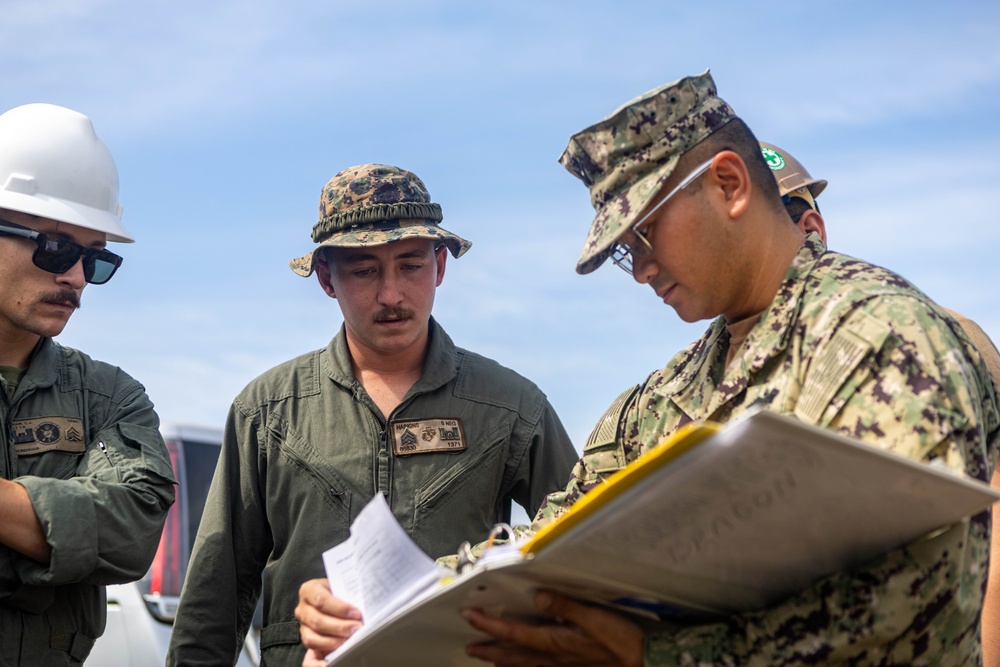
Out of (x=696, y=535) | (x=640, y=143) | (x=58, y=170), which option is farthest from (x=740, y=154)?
(x=58, y=170)

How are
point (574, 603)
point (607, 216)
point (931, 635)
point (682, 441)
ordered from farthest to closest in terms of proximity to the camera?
point (607, 216) → point (574, 603) → point (931, 635) → point (682, 441)

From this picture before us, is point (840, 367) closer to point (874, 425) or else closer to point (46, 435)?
point (874, 425)

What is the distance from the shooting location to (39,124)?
172 inches

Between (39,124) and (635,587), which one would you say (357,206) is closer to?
(39,124)

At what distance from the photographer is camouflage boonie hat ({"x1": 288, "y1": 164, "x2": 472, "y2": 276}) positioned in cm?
434

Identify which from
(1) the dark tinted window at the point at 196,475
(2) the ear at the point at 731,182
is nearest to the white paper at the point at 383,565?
(2) the ear at the point at 731,182

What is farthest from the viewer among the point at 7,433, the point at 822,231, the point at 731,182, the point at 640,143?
the point at 822,231

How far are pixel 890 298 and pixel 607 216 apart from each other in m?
0.73

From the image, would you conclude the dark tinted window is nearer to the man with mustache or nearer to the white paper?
the man with mustache

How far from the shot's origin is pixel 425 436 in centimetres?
429

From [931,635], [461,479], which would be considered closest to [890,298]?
[931,635]

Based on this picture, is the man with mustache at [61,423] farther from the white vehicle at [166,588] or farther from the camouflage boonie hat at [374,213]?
the white vehicle at [166,588]

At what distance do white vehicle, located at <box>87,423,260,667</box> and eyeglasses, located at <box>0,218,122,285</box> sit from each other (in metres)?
1.63

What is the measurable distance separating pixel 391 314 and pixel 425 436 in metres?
0.47
